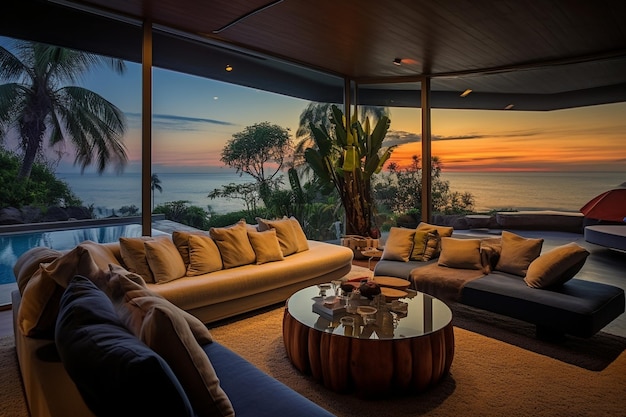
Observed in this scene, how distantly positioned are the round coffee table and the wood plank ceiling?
309cm

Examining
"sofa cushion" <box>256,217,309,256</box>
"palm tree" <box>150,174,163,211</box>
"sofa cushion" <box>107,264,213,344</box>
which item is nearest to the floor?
"sofa cushion" <box>256,217,309,256</box>

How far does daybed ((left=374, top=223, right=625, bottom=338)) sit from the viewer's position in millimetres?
3102

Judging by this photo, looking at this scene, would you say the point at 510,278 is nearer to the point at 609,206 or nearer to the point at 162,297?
the point at 609,206

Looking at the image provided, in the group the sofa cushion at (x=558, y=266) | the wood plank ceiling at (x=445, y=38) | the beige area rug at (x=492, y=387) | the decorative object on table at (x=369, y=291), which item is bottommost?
the beige area rug at (x=492, y=387)

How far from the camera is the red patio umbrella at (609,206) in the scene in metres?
4.85

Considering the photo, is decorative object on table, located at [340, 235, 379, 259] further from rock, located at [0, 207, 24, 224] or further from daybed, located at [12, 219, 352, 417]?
rock, located at [0, 207, 24, 224]

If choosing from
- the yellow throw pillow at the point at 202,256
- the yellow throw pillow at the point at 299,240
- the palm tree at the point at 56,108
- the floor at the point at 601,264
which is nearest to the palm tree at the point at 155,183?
the palm tree at the point at 56,108

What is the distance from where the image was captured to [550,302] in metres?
3.15

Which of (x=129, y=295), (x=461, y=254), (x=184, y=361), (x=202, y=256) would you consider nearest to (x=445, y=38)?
(x=461, y=254)

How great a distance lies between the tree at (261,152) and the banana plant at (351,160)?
470mm

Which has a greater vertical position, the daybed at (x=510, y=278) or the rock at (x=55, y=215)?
the rock at (x=55, y=215)

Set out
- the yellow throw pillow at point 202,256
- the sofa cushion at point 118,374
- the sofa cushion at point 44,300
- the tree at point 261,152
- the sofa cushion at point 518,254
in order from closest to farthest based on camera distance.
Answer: the sofa cushion at point 118,374
the sofa cushion at point 44,300
the yellow throw pillow at point 202,256
the sofa cushion at point 518,254
the tree at point 261,152

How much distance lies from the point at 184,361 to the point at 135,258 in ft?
7.36

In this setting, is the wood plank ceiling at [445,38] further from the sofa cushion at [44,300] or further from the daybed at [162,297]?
the sofa cushion at [44,300]
